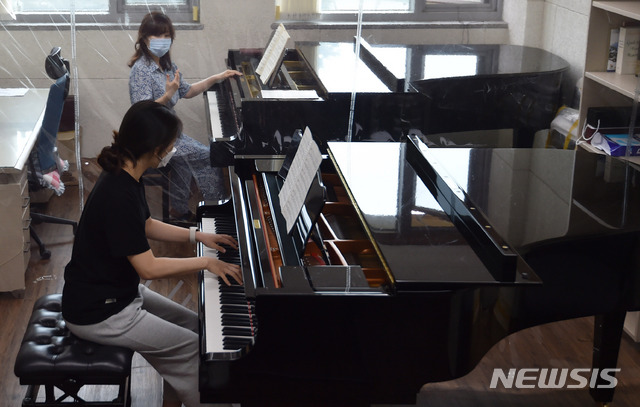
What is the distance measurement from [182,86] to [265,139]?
0.66 metres

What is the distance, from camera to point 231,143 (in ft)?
10.0

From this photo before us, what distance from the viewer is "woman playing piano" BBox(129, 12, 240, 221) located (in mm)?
3312

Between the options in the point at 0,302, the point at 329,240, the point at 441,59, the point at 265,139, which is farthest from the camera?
the point at 441,59

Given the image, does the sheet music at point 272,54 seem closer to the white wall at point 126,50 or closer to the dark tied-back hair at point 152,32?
the white wall at point 126,50

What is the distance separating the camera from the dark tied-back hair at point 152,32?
3.30m

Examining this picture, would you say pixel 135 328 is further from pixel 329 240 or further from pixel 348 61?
pixel 348 61

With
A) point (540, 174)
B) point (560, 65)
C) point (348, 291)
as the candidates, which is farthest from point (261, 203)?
point (560, 65)

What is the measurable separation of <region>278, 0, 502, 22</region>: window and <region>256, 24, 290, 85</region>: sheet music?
1.06 ft

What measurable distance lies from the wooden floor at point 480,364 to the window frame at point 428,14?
1.31 meters

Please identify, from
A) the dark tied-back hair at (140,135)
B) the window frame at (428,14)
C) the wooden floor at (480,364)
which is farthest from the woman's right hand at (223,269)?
the window frame at (428,14)

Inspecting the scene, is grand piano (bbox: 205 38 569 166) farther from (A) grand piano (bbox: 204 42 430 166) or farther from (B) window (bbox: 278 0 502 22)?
(B) window (bbox: 278 0 502 22)

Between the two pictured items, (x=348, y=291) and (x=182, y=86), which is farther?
(x=182, y=86)

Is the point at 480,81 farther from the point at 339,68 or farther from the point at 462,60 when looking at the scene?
the point at 339,68

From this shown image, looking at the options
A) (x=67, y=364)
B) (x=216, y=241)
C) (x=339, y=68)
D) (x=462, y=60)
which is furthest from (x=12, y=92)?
(x=462, y=60)
